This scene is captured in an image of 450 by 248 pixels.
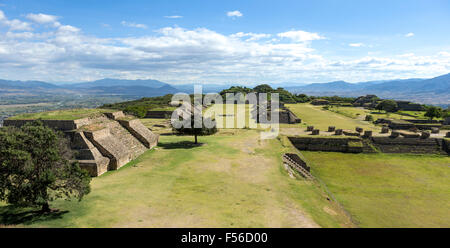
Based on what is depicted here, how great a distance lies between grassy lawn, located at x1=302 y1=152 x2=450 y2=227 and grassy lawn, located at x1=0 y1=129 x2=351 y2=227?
371cm

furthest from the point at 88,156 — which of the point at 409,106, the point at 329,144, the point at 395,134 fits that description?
the point at 409,106

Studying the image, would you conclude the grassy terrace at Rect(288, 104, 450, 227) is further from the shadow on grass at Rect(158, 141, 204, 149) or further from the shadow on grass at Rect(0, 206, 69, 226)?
the shadow on grass at Rect(0, 206, 69, 226)

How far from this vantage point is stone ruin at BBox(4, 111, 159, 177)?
18.3 m

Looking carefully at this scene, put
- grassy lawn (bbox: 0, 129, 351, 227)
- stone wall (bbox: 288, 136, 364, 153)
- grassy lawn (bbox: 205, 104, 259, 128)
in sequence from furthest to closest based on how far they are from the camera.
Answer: grassy lawn (bbox: 205, 104, 259, 128), stone wall (bbox: 288, 136, 364, 153), grassy lawn (bbox: 0, 129, 351, 227)

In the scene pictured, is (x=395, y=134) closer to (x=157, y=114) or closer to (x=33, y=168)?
(x=33, y=168)

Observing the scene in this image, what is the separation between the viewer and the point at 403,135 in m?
36.0

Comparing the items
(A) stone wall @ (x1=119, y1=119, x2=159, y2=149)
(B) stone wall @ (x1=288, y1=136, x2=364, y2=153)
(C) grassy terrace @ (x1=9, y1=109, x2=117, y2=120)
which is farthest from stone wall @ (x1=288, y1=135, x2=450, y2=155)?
(C) grassy terrace @ (x1=9, y1=109, x2=117, y2=120)

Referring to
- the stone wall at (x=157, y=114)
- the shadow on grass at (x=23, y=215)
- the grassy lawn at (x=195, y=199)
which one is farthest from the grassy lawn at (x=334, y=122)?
the shadow on grass at (x=23, y=215)

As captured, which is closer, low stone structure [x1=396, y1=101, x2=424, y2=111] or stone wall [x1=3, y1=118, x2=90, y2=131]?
stone wall [x1=3, y1=118, x2=90, y2=131]

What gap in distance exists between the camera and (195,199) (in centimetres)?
1405

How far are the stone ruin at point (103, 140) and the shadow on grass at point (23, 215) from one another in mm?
4374

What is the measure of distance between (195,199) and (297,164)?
49.5ft

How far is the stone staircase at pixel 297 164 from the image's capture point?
923 inches
